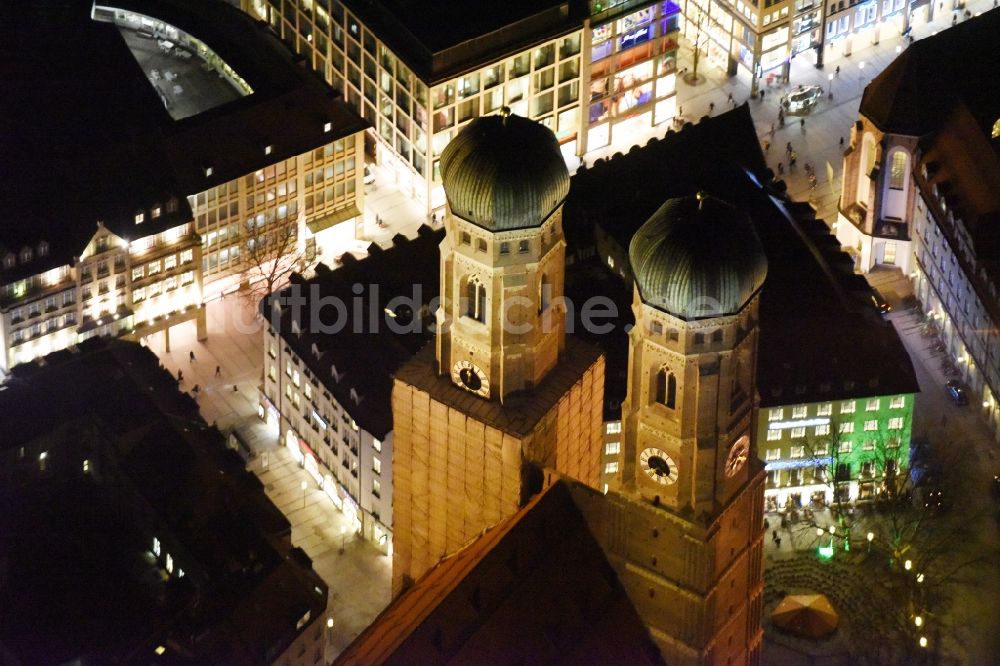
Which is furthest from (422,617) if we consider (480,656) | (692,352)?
(692,352)

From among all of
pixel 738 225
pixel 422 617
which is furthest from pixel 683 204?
pixel 422 617

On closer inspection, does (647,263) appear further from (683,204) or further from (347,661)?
(347,661)

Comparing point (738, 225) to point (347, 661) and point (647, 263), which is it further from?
point (347, 661)

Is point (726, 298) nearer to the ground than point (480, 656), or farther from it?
farther from it

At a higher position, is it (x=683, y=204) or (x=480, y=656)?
(x=683, y=204)

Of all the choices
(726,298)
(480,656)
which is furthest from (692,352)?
(480,656)
